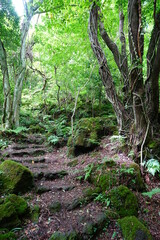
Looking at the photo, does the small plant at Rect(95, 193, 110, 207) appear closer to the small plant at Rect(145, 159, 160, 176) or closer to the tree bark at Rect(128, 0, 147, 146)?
the small plant at Rect(145, 159, 160, 176)

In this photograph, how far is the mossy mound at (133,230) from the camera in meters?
2.45

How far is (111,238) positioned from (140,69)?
4087 mm

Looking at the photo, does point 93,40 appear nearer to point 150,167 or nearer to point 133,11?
point 133,11

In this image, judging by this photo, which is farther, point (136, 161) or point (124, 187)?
point (136, 161)

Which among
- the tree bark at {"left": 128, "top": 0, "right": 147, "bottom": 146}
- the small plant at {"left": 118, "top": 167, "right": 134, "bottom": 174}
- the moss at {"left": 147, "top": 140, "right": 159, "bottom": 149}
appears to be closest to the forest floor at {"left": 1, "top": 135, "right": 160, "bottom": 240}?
the small plant at {"left": 118, "top": 167, "right": 134, "bottom": 174}

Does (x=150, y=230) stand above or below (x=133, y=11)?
below

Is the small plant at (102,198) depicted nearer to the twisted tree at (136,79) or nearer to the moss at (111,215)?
the moss at (111,215)

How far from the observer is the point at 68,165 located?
541cm

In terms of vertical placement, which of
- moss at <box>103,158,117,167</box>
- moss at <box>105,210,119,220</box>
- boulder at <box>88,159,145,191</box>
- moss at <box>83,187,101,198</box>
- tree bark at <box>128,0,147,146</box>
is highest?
tree bark at <box>128,0,147,146</box>

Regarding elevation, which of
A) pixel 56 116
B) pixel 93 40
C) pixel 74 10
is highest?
pixel 74 10

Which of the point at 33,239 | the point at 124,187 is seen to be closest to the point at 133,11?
the point at 124,187

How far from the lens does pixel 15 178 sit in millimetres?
3576

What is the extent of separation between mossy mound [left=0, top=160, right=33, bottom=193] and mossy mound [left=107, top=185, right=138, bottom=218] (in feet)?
6.60

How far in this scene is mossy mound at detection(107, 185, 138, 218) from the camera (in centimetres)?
303
